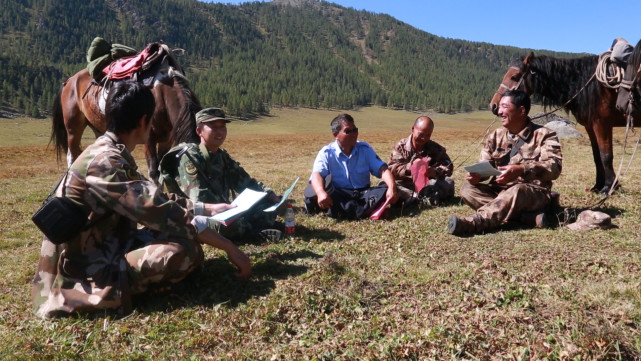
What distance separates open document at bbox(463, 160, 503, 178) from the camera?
498cm

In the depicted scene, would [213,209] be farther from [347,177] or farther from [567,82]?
[567,82]

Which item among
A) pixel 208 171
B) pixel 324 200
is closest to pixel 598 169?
pixel 324 200

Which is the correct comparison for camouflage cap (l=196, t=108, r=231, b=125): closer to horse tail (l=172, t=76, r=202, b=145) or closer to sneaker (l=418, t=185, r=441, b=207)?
horse tail (l=172, t=76, r=202, b=145)

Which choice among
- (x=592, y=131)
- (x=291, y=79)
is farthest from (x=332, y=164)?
(x=291, y=79)

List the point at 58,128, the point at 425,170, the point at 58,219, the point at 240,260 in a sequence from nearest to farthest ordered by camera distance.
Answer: the point at 58,219 → the point at 240,260 → the point at 425,170 → the point at 58,128

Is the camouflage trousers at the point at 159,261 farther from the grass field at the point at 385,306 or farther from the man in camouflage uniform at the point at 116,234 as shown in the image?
the grass field at the point at 385,306

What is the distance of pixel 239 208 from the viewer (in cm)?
383

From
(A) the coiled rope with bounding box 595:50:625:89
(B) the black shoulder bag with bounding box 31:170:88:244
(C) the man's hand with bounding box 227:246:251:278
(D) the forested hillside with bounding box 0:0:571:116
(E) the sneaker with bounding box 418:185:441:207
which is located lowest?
(C) the man's hand with bounding box 227:246:251:278

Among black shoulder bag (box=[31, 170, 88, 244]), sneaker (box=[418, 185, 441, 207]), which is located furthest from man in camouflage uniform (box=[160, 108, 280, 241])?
sneaker (box=[418, 185, 441, 207])

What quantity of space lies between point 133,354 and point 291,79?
148 meters

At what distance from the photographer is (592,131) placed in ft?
24.6

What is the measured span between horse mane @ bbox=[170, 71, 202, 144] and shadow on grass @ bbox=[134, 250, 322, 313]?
1992mm

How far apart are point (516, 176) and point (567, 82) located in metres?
3.55

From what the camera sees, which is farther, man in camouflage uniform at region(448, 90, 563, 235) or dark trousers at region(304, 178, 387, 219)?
dark trousers at region(304, 178, 387, 219)
